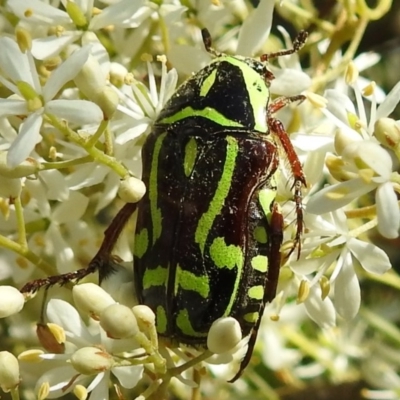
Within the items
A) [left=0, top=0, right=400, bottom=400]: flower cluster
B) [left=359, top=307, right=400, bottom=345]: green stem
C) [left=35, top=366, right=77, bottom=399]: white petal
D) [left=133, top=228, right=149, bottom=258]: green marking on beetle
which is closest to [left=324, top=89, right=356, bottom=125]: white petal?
[left=0, top=0, right=400, bottom=400]: flower cluster

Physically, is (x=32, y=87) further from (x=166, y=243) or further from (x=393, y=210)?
(x=393, y=210)

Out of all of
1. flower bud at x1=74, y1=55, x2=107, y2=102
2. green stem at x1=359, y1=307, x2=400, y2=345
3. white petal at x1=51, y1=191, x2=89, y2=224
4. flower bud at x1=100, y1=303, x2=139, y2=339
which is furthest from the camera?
green stem at x1=359, y1=307, x2=400, y2=345

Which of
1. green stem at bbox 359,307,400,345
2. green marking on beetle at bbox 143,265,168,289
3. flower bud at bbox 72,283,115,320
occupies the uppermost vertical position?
flower bud at bbox 72,283,115,320

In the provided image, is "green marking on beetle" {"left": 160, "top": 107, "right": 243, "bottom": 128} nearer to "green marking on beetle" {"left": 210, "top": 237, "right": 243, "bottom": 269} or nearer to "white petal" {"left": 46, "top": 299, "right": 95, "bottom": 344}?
"green marking on beetle" {"left": 210, "top": 237, "right": 243, "bottom": 269}

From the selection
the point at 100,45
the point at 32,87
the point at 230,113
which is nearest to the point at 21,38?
the point at 32,87

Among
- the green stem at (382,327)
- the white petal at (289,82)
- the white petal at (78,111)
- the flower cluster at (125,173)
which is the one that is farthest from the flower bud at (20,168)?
the green stem at (382,327)

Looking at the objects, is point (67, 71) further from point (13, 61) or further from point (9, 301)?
point (9, 301)
